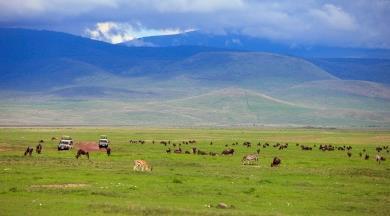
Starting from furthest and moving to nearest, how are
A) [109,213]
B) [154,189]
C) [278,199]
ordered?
[154,189]
[278,199]
[109,213]

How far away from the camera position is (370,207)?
27047 millimetres

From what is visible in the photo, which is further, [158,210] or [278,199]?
[278,199]

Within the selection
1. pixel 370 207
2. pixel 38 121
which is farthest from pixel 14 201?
pixel 38 121

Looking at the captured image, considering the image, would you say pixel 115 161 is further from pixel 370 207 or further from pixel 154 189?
pixel 370 207

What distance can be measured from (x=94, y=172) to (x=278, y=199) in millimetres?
11651

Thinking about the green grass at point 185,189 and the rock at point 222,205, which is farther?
the rock at point 222,205

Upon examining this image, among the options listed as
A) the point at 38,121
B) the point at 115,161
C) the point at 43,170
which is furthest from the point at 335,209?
the point at 38,121

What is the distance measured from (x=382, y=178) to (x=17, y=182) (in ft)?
59.9

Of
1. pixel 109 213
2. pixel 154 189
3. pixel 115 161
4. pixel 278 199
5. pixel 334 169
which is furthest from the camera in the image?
pixel 115 161

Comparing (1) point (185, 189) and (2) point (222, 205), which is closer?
(2) point (222, 205)

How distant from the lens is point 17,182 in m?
31.8

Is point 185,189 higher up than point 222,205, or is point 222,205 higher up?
point 185,189

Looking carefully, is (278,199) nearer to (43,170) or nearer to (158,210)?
(158,210)

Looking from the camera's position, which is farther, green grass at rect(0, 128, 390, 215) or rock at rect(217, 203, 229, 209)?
rock at rect(217, 203, 229, 209)
